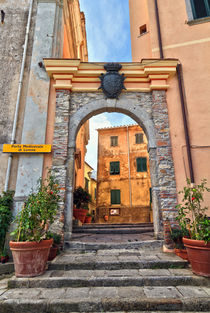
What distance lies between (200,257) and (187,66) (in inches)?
216

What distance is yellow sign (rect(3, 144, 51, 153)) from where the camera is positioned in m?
5.36

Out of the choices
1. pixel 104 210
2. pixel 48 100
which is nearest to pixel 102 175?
pixel 104 210

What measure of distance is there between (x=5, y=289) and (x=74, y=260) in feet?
3.96

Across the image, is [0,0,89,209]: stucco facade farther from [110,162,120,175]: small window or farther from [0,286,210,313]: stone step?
[110,162,120,175]: small window

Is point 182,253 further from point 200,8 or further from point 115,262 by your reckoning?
point 200,8

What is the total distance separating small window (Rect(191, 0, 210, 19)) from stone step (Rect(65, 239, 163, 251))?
747 cm

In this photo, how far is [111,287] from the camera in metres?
2.99

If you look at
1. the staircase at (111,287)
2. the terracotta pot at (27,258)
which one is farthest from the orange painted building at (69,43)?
the staircase at (111,287)

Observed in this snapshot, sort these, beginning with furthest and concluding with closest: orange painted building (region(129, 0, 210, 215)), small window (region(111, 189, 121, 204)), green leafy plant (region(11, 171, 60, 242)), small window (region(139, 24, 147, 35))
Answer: small window (region(111, 189, 121, 204)) < small window (region(139, 24, 147, 35)) < orange painted building (region(129, 0, 210, 215)) < green leafy plant (region(11, 171, 60, 242))

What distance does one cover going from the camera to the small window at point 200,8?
7039 millimetres

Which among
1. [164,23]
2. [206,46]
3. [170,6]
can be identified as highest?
[170,6]

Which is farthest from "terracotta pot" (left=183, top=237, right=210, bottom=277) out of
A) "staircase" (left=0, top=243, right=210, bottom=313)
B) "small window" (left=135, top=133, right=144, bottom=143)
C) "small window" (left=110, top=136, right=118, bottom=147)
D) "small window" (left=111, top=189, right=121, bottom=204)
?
"small window" (left=110, top=136, right=118, bottom=147)

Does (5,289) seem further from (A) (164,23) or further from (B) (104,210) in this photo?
(B) (104,210)

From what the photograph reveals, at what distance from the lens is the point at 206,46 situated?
21.5 ft
